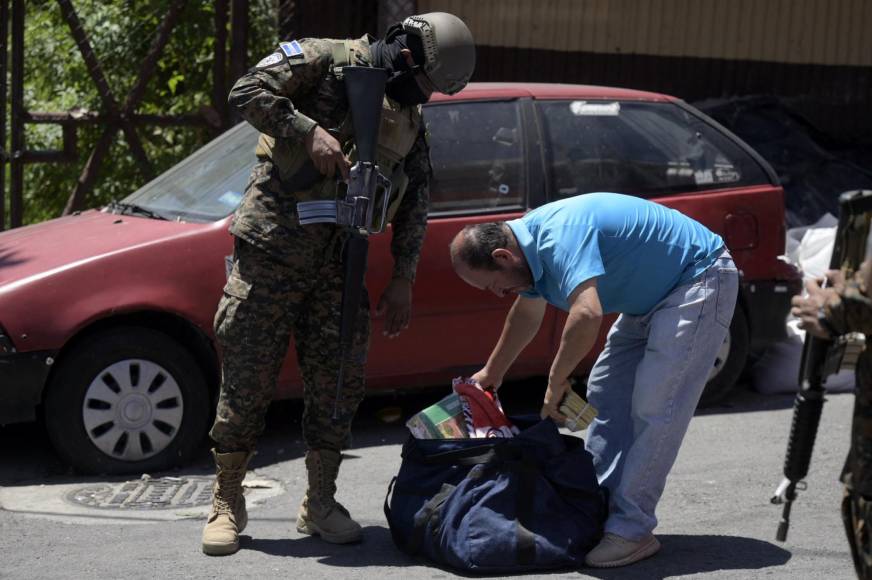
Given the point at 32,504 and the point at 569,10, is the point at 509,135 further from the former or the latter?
the point at 569,10

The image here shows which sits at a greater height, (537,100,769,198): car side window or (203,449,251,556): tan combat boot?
(537,100,769,198): car side window

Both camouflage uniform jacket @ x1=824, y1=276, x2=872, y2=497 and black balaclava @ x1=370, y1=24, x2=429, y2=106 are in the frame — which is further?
black balaclava @ x1=370, y1=24, x2=429, y2=106

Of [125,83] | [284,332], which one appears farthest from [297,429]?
[125,83]

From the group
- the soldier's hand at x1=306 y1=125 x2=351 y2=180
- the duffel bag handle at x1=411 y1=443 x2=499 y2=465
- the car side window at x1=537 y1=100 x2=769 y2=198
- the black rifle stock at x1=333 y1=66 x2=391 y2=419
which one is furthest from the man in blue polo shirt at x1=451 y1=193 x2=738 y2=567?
the car side window at x1=537 y1=100 x2=769 y2=198

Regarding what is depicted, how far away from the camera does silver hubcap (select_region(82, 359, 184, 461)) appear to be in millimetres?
5457

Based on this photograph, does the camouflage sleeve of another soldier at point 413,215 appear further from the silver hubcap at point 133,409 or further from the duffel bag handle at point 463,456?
the silver hubcap at point 133,409

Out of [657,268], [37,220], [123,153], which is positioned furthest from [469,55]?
[37,220]

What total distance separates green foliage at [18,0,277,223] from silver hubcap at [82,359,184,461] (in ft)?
13.0

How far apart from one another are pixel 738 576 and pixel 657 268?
42.4 inches

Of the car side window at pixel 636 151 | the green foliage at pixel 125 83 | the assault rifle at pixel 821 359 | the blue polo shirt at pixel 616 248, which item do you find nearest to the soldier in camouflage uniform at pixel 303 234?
the blue polo shirt at pixel 616 248

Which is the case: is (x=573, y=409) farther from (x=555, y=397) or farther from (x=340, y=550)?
(x=340, y=550)

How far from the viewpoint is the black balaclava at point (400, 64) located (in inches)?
178

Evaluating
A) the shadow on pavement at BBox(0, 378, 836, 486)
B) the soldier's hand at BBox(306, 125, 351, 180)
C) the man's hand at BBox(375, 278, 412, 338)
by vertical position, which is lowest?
the shadow on pavement at BBox(0, 378, 836, 486)

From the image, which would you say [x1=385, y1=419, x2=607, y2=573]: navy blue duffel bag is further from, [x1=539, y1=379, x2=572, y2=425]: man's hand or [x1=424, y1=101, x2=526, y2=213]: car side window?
[x1=424, y1=101, x2=526, y2=213]: car side window
